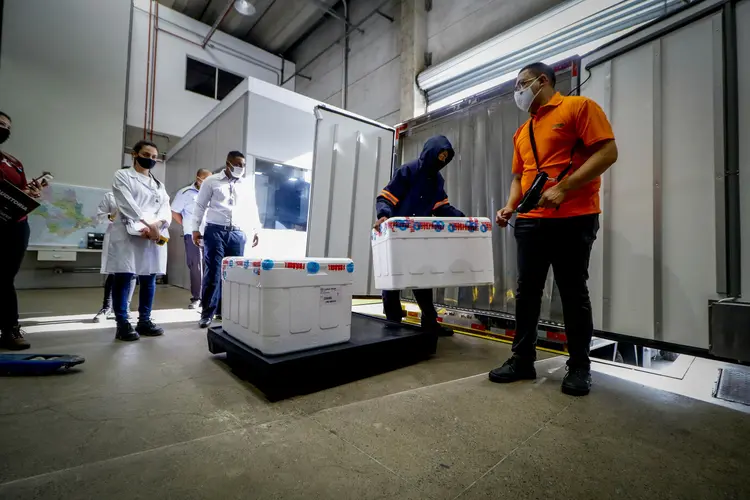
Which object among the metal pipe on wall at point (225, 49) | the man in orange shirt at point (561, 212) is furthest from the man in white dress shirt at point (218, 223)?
the metal pipe on wall at point (225, 49)

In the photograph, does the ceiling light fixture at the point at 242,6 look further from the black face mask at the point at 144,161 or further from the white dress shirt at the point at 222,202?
the black face mask at the point at 144,161

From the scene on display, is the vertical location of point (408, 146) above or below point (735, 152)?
above

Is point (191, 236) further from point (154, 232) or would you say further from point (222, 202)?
point (154, 232)

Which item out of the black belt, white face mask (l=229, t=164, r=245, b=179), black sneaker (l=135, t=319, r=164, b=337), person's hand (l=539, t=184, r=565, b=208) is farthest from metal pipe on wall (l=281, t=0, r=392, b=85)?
black sneaker (l=135, t=319, r=164, b=337)

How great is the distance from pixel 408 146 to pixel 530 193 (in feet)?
8.18

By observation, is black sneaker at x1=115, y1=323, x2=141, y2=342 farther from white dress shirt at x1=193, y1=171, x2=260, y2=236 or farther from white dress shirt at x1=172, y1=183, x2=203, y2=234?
white dress shirt at x1=172, y1=183, x2=203, y2=234

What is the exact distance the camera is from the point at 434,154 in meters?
2.38

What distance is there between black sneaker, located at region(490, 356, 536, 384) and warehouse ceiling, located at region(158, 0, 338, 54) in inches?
302

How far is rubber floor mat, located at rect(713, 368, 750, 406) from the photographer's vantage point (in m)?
1.55

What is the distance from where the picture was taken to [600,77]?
231 centimetres

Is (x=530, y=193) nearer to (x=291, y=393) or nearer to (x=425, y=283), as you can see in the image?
(x=425, y=283)

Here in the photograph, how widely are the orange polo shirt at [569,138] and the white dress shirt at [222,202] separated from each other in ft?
8.02

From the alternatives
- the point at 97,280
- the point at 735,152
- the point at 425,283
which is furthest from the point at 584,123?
the point at 97,280

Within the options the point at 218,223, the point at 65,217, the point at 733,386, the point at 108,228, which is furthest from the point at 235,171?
the point at 65,217
